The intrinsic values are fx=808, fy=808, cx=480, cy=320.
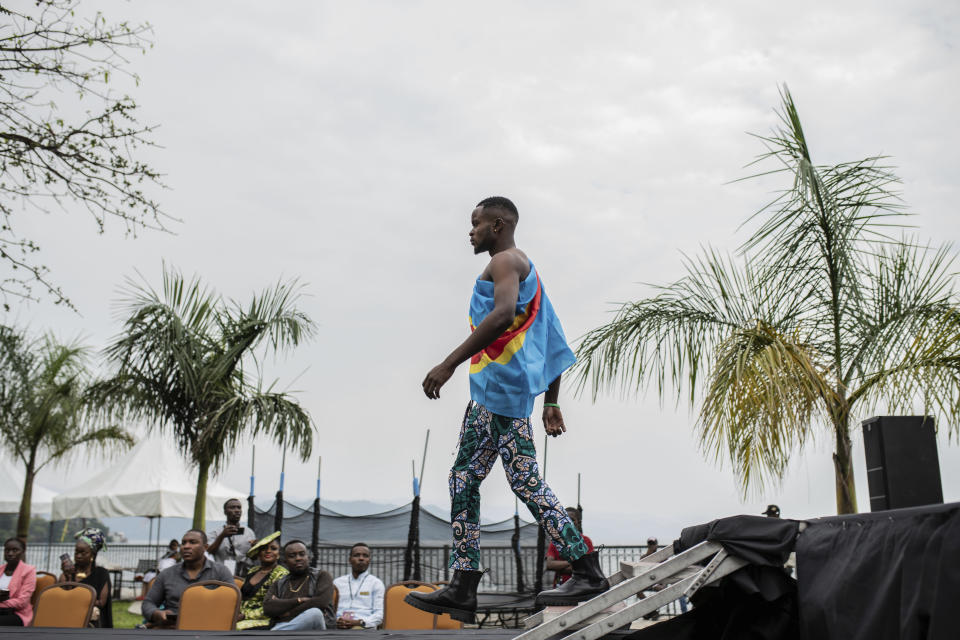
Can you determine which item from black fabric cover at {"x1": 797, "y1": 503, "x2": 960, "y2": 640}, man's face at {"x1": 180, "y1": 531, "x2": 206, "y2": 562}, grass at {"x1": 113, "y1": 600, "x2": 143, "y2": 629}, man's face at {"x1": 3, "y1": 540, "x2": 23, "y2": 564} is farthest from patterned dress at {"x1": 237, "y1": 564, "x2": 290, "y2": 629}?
grass at {"x1": 113, "y1": 600, "x2": 143, "y2": 629}

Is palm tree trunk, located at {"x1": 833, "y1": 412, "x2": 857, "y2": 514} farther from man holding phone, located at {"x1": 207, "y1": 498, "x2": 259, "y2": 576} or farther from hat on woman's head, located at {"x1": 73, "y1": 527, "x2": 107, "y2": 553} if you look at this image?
hat on woman's head, located at {"x1": 73, "y1": 527, "x2": 107, "y2": 553}

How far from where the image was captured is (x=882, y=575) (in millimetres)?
2352

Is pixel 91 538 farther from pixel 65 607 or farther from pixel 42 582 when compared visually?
pixel 65 607

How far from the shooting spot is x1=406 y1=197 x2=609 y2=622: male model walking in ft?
9.90

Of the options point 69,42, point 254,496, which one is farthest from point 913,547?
point 254,496

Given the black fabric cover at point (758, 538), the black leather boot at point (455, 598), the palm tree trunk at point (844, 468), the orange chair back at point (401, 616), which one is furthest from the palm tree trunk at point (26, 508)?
the black fabric cover at point (758, 538)

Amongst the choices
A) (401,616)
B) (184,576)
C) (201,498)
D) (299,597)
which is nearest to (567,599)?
(401,616)

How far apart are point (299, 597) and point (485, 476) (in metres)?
3.78

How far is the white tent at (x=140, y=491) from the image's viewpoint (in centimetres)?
1733

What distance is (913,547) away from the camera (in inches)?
88.0

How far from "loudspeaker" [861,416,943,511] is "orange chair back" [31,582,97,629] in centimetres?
593

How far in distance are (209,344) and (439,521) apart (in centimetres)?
397

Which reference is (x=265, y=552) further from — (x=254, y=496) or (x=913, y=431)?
(x=913, y=431)

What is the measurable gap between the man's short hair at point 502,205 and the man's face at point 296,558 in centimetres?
411
